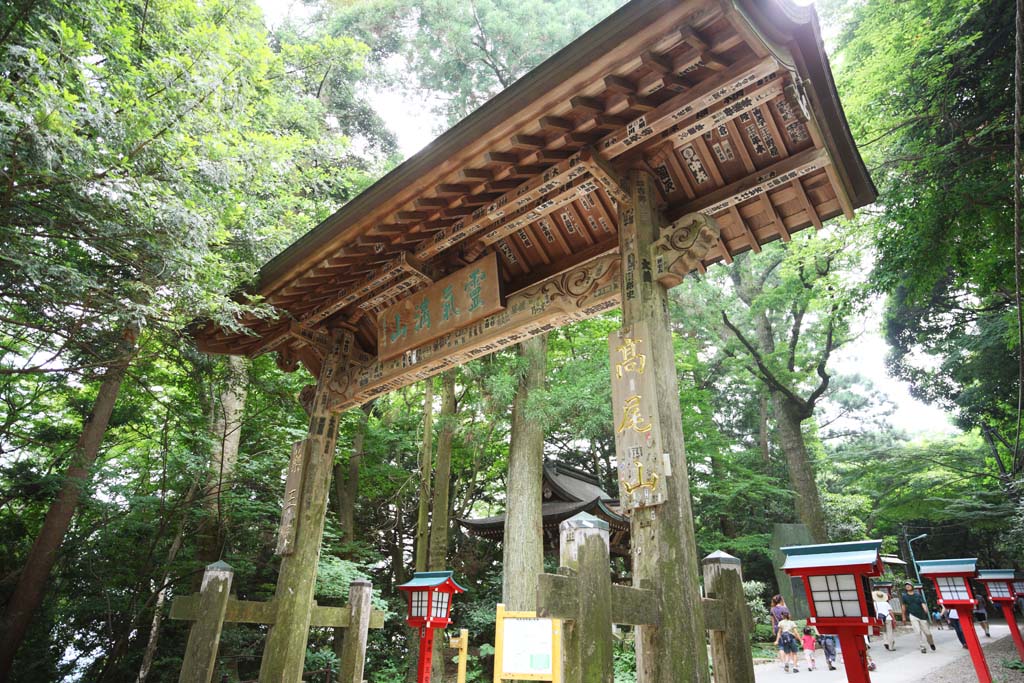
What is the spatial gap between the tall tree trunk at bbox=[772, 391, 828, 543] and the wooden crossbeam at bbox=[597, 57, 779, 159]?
1431cm

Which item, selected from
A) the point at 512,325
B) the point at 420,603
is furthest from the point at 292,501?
the point at 512,325

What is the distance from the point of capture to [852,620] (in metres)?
3.60

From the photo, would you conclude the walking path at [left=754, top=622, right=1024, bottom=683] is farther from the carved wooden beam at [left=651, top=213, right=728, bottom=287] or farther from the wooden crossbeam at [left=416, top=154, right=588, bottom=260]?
the wooden crossbeam at [left=416, top=154, right=588, bottom=260]

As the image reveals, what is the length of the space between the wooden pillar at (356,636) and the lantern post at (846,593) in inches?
155

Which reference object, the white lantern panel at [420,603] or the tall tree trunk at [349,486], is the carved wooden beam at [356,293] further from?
the tall tree trunk at [349,486]

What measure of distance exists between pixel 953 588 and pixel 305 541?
8957 millimetres

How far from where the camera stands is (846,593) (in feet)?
12.1

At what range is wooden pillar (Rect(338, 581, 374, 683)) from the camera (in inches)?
205

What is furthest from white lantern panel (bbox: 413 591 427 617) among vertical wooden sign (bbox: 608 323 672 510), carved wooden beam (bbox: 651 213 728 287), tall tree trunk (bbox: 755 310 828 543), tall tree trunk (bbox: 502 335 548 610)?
tall tree trunk (bbox: 755 310 828 543)

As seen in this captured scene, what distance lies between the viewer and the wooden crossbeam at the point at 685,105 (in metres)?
3.08

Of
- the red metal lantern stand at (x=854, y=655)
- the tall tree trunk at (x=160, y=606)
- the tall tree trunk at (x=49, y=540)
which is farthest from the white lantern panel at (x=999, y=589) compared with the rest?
the tall tree trunk at (x=49, y=540)

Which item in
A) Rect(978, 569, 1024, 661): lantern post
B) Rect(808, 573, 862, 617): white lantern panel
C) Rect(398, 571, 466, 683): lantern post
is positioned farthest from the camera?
Rect(978, 569, 1024, 661): lantern post

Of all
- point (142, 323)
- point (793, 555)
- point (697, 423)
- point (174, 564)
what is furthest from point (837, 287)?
point (174, 564)

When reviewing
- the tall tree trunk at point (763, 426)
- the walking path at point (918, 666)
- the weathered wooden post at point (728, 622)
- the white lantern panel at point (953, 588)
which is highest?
the tall tree trunk at point (763, 426)
